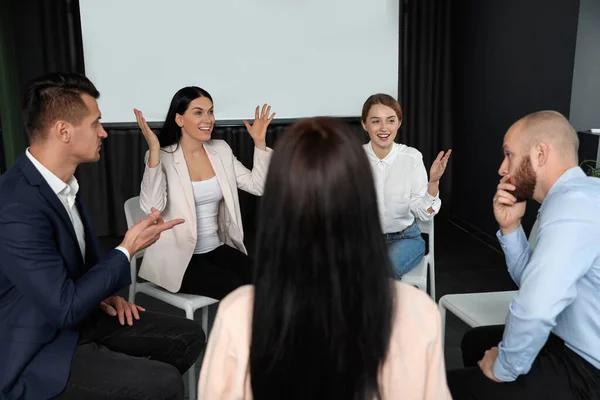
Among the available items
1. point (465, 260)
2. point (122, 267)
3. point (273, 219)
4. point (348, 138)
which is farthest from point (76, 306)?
point (465, 260)

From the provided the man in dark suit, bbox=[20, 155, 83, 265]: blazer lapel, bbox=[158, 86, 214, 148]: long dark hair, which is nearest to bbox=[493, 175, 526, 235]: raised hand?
the man in dark suit

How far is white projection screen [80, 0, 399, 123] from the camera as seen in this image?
4270 millimetres

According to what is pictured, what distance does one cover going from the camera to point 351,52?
4.48 m

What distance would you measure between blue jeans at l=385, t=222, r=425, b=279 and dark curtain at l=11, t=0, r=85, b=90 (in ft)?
9.99

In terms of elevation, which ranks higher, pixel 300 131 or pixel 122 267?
pixel 300 131

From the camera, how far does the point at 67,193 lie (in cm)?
170

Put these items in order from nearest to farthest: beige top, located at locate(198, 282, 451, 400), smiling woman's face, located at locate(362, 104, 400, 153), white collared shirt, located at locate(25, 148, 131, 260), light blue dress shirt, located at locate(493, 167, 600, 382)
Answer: beige top, located at locate(198, 282, 451, 400) → light blue dress shirt, located at locate(493, 167, 600, 382) → white collared shirt, located at locate(25, 148, 131, 260) → smiling woman's face, located at locate(362, 104, 400, 153)

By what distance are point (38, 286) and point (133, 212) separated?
1.06m

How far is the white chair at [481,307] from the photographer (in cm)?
189

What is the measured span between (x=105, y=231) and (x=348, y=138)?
422cm

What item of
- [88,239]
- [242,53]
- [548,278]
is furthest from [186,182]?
[242,53]

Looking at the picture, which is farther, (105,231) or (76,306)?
(105,231)

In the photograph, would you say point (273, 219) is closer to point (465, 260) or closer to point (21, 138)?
point (465, 260)

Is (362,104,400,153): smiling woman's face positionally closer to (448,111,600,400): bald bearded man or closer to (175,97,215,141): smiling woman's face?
(175,97,215,141): smiling woman's face
